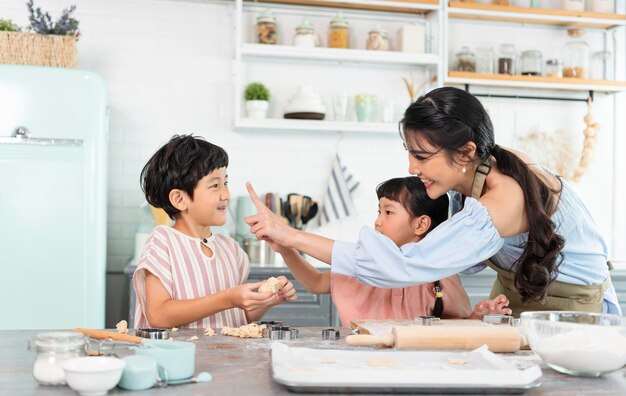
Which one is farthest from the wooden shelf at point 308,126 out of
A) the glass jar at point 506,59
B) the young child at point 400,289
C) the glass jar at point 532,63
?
the young child at point 400,289

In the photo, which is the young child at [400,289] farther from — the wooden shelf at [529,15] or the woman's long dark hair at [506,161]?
the wooden shelf at [529,15]

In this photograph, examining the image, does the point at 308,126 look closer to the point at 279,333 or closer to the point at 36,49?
the point at 36,49

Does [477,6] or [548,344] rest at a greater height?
[477,6]

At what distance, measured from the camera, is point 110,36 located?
448 cm

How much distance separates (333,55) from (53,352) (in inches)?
133

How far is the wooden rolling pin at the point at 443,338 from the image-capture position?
5.40 ft

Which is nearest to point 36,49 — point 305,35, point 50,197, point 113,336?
point 50,197

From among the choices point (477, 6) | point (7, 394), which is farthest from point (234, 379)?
point (477, 6)

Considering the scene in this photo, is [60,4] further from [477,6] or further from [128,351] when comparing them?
[128,351]

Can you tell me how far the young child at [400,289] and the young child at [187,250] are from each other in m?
0.20

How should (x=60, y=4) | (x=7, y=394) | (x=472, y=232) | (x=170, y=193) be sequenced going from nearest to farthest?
(x=7, y=394) < (x=472, y=232) < (x=170, y=193) < (x=60, y=4)

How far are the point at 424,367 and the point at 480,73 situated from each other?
352cm

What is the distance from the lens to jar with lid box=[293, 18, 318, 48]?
453 cm

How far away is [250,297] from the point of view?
199cm
